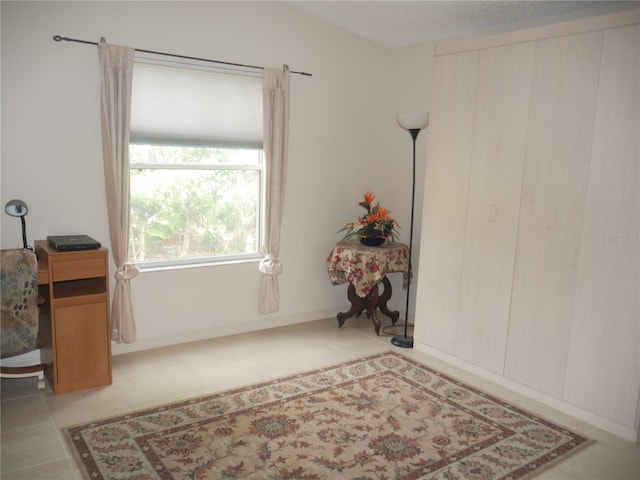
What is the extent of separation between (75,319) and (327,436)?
1.65 m

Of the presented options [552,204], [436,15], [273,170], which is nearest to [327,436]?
[552,204]

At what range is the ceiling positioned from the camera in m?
3.57

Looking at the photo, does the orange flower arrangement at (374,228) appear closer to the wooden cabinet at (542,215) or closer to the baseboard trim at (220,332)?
the wooden cabinet at (542,215)

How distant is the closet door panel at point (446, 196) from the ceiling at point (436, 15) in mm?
531

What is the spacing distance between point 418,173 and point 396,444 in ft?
8.52

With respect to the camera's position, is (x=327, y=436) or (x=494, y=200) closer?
(x=327, y=436)

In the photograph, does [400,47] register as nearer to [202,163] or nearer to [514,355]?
[202,163]

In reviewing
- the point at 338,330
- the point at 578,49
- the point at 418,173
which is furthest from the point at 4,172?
the point at 578,49

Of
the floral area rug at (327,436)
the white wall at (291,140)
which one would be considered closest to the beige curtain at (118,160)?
the white wall at (291,140)

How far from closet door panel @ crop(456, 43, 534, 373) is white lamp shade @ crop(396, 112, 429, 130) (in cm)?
51

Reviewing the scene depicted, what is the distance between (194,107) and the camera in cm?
383

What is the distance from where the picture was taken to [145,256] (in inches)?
154

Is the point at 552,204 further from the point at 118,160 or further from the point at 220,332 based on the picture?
the point at 118,160

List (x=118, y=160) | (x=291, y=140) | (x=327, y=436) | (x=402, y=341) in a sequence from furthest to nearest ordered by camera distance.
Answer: (x=291, y=140)
(x=402, y=341)
(x=118, y=160)
(x=327, y=436)
